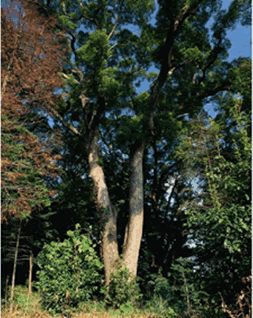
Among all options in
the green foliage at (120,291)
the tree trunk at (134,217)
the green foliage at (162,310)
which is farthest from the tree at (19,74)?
the green foliage at (162,310)

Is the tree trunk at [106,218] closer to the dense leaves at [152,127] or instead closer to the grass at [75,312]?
the dense leaves at [152,127]

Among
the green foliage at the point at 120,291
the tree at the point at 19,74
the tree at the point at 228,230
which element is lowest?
the green foliage at the point at 120,291

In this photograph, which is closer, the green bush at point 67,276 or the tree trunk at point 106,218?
the green bush at point 67,276

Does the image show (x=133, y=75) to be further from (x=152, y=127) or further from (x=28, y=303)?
(x=28, y=303)

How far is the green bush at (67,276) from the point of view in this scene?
4.32 m

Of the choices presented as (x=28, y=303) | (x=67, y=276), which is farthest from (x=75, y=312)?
(x=28, y=303)

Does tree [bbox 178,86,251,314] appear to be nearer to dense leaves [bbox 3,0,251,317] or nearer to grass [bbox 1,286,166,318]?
dense leaves [bbox 3,0,251,317]

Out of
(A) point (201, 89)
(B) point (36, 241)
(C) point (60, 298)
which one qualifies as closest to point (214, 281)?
(C) point (60, 298)

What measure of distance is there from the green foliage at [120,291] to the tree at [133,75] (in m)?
0.70

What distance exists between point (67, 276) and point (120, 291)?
1970 millimetres

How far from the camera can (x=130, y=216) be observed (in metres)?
7.88

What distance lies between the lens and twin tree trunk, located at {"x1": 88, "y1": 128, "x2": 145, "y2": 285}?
7062 mm

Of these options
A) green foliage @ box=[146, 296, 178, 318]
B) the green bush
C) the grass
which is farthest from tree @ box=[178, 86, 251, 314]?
the green bush

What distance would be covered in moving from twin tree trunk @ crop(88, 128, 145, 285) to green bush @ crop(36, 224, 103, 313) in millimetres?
2255
